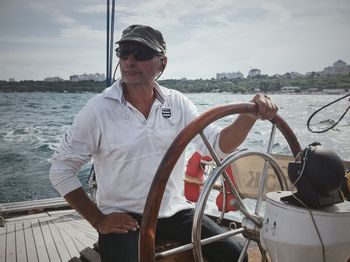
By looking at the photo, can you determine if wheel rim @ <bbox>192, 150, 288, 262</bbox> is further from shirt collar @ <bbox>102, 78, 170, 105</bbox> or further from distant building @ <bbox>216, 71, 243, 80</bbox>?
distant building @ <bbox>216, 71, 243, 80</bbox>

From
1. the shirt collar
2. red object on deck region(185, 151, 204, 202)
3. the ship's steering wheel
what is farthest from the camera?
red object on deck region(185, 151, 204, 202)

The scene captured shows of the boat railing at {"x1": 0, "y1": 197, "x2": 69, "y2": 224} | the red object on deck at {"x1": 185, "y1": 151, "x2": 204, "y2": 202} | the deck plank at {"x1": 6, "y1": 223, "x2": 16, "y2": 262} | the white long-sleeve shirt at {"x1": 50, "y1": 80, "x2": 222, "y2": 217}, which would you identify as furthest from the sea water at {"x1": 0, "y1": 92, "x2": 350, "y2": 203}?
the white long-sleeve shirt at {"x1": 50, "y1": 80, "x2": 222, "y2": 217}

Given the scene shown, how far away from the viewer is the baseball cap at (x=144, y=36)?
1.37 m

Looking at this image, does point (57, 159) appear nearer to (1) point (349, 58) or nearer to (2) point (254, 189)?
(2) point (254, 189)

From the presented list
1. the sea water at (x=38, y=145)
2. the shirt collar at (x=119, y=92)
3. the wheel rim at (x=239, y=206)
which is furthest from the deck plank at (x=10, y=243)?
the sea water at (x=38, y=145)

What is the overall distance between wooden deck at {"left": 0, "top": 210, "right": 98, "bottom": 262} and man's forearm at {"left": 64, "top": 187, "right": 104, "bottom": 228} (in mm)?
1308

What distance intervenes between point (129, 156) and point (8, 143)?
1024 cm

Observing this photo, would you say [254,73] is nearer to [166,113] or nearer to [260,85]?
[260,85]

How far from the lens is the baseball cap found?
1.37 meters

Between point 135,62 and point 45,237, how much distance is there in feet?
6.24

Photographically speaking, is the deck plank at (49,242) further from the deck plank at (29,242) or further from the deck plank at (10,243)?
the deck plank at (10,243)

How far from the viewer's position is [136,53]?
4.61 ft

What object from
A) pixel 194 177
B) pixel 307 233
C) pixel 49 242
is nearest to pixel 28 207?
pixel 49 242

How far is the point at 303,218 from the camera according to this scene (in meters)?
0.80
